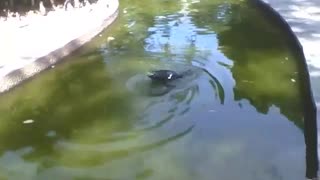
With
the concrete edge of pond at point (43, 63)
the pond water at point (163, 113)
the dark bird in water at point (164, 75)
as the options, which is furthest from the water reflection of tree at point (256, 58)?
the concrete edge of pond at point (43, 63)

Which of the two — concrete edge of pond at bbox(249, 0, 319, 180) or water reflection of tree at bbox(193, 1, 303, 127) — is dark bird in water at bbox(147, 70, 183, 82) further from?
concrete edge of pond at bbox(249, 0, 319, 180)

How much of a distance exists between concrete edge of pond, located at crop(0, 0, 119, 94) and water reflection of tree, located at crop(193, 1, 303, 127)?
5.61 ft

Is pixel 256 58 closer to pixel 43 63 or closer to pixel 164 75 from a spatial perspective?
pixel 164 75

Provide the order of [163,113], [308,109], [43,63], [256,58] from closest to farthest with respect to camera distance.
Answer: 1. [308,109]
2. [163,113]
3. [43,63]
4. [256,58]

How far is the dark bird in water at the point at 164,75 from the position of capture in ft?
19.6

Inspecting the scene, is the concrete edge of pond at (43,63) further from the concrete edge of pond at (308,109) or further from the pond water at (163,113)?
the concrete edge of pond at (308,109)

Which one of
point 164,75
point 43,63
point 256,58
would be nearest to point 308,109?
point 164,75

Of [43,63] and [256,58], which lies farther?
[256,58]

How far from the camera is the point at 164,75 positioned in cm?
597

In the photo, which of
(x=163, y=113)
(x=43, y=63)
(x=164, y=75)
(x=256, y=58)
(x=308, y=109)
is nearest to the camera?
(x=308, y=109)

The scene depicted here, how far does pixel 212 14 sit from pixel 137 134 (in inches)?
174

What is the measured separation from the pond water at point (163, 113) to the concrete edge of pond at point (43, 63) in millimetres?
90

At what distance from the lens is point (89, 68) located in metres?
6.75

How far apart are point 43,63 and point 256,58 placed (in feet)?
7.88
